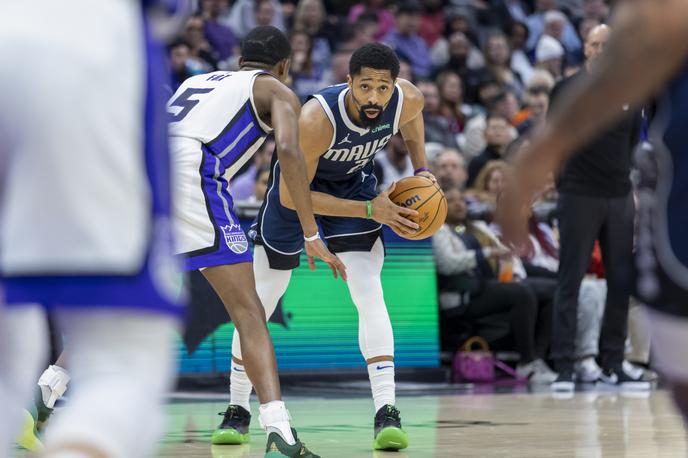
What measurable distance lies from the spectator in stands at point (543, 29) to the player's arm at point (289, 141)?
1176cm

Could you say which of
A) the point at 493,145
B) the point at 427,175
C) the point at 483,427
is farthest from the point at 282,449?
the point at 493,145

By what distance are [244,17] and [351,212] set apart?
8291mm

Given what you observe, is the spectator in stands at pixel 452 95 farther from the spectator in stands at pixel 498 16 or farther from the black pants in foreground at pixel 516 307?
the black pants in foreground at pixel 516 307

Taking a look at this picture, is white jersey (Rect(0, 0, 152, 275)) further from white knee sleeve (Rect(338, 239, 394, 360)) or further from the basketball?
the basketball

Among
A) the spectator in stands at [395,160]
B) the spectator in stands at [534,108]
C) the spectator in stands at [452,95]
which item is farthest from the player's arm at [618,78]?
the spectator in stands at [452,95]

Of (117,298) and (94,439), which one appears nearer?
(94,439)

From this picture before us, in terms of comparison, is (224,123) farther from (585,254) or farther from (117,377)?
(585,254)

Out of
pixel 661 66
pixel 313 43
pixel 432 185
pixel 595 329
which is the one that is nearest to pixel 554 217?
pixel 595 329

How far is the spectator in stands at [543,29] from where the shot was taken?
16.8 metres

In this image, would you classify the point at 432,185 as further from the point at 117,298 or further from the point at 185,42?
the point at 185,42

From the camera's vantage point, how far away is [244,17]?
14.0 m

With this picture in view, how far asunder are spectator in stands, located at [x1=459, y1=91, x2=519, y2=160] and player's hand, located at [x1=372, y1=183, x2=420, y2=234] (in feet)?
20.1

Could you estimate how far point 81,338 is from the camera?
7.27 feet

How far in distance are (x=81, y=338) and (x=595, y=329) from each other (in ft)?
28.3
